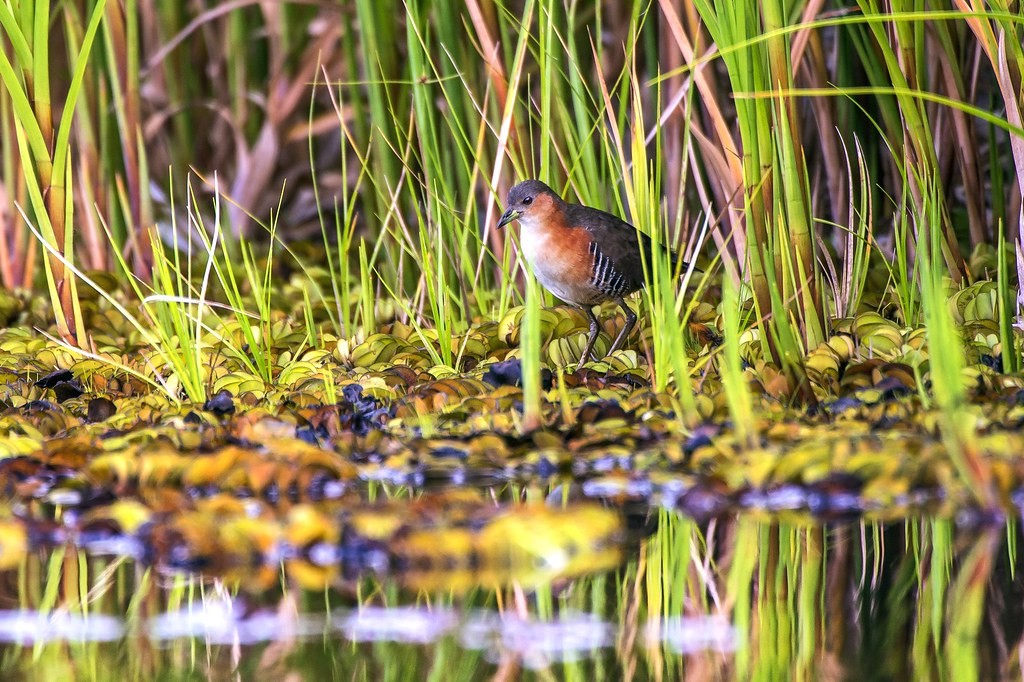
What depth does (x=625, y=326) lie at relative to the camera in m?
4.10

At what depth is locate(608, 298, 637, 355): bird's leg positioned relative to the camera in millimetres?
4010

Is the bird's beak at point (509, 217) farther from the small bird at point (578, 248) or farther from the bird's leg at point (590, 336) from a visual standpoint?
the bird's leg at point (590, 336)

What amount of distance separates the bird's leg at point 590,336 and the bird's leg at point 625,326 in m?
0.06

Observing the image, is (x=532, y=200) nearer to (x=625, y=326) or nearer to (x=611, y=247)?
(x=611, y=247)

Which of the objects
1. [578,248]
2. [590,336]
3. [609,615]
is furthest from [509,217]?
[609,615]

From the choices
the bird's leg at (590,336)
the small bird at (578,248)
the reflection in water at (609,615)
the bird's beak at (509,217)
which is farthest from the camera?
the bird's beak at (509,217)

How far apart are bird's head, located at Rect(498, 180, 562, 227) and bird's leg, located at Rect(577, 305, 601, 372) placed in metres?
0.33

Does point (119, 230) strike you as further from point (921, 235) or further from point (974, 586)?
point (974, 586)

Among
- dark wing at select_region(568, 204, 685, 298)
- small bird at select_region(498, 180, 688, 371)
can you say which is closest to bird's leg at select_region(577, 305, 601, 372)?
small bird at select_region(498, 180, 688, 371)

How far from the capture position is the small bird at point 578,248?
397 cm

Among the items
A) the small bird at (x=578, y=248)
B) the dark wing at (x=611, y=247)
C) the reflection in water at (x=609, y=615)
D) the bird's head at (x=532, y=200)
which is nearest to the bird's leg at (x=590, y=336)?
the small bird at (x=578, y=248)

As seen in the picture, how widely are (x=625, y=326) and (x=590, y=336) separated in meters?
0.10

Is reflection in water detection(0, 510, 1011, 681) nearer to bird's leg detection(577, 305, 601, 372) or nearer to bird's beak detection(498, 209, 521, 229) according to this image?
bird's leg detection(577, 305, 601, 372)

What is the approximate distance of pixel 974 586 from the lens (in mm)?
2014
